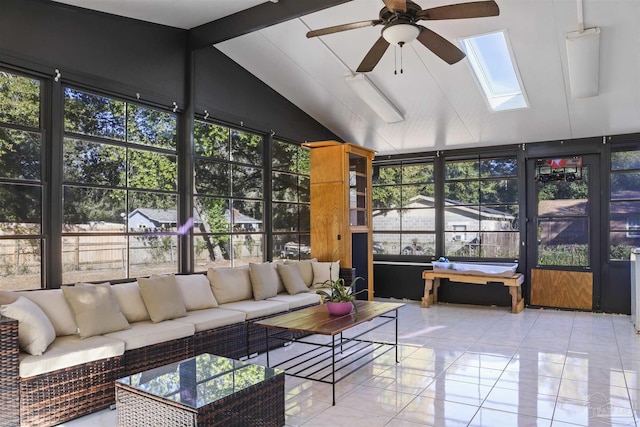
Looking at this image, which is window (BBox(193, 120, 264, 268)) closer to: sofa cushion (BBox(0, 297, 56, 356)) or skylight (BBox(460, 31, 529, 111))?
sofa cushion (BBox(0, 297, 56, 356))

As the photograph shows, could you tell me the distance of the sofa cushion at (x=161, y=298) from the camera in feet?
13.2

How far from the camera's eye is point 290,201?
681 cm

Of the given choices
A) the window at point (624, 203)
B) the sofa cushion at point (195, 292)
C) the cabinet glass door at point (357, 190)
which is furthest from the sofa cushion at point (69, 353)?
the window at point (624, 203)

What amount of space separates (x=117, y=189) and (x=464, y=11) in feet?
11.7

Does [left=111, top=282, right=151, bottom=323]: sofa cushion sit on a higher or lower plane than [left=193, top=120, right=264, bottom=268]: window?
lower

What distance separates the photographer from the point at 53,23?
3.96 m

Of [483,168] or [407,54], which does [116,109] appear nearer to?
[407,54]

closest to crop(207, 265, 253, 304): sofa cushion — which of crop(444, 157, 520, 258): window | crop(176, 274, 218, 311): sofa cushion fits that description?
crop(176, 274, 218, 311): sofa cushion

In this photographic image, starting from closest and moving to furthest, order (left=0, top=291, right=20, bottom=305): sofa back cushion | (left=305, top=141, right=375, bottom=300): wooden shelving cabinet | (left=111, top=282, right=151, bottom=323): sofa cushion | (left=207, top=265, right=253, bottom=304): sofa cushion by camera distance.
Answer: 1. (left=0, top=291, right=20, bottom=305): sofa back cushion
2. (left=111, top=282, right=151, bottom=323): sofa cushion
3. (left=207, top=265, right=253, bottom=304): sofa cushion
4. (left=305, top=141, right=375, bottom=300): wooden shelving cabinet

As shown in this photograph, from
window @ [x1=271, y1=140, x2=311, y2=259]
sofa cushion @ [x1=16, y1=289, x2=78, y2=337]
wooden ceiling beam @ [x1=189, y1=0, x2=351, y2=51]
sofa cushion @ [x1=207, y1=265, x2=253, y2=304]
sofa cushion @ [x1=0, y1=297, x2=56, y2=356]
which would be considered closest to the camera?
sofa cushion @ [x1=0, y1=297, x2=56, y2=356]

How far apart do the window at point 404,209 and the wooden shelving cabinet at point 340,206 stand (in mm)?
1393

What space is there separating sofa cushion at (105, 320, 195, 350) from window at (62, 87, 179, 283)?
88cm

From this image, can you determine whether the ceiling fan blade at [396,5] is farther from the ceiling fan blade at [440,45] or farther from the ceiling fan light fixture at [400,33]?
the ceiling fan blade at [440,45]

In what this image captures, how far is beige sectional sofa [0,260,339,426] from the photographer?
2.89 metres
